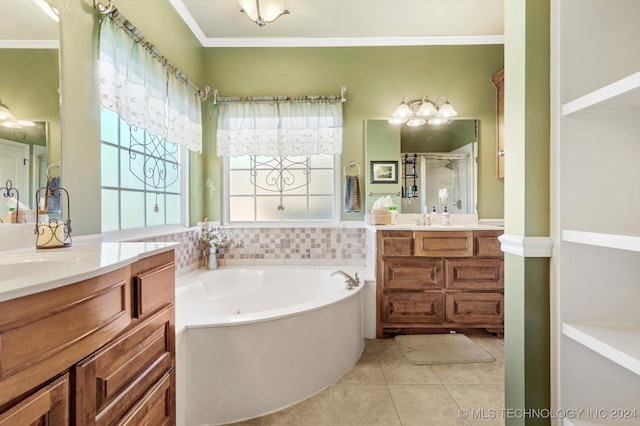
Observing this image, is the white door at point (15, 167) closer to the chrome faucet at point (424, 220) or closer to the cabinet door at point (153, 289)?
the cabinet door at point (153, 289)

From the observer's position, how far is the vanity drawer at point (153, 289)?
94 cm

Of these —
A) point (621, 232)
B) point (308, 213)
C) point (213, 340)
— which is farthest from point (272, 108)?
point (621, 232)

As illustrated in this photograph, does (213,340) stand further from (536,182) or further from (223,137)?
(223,137)

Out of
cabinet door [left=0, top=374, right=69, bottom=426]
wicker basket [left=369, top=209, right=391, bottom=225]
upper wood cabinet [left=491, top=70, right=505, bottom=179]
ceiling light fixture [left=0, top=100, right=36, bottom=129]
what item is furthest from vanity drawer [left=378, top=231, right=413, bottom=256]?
ceiling light fixture [left=0, top=100, right=36, bottom=129]

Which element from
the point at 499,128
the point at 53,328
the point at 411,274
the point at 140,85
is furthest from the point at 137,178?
the point at 499,128

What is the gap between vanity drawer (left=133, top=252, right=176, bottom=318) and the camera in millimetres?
940

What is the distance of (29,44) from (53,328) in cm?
124

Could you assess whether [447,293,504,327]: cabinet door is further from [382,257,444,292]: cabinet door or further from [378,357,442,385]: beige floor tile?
[378,357,442,385]: beige floor tile

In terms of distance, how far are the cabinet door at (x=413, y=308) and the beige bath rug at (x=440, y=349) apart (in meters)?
0.14

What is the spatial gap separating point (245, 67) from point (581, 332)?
125 inches

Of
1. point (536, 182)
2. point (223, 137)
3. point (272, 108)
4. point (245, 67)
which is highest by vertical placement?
point (245, 67)

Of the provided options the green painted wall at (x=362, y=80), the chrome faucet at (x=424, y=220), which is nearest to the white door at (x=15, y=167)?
the green painted wall at (x=362, y=80)

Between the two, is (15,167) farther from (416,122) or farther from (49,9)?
(416,122)

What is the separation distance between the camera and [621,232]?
85 cm
